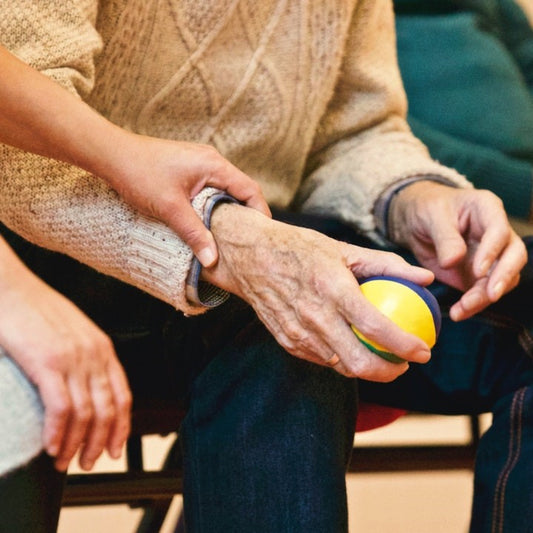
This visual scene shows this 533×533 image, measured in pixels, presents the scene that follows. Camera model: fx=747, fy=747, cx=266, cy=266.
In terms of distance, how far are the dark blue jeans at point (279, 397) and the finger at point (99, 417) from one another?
7.2 inches

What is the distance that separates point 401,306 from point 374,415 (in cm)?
30

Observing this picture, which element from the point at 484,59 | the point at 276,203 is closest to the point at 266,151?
the point at 276,203

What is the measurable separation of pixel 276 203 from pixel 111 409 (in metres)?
0.49

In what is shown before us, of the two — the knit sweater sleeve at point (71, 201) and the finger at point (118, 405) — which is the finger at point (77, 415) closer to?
the finger at point (118, 405)

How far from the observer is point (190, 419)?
750 millimetres

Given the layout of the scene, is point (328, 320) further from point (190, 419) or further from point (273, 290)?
point (190, 419)

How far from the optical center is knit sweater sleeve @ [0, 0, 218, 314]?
0.71 meters

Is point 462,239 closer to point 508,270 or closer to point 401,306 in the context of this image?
point 508,270

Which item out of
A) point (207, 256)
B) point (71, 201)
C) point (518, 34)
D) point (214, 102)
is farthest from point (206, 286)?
point (518, 34)

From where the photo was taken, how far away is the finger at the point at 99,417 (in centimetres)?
55

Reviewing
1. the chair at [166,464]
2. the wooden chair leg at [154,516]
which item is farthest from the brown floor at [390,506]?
the chair at [166,464]

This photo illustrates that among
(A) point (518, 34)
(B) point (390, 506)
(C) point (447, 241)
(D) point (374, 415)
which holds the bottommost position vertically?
(B) point (390, 506)

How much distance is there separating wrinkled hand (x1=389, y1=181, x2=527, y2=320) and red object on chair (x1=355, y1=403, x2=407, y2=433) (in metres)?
Result: 0.16

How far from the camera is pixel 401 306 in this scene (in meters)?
0.62
